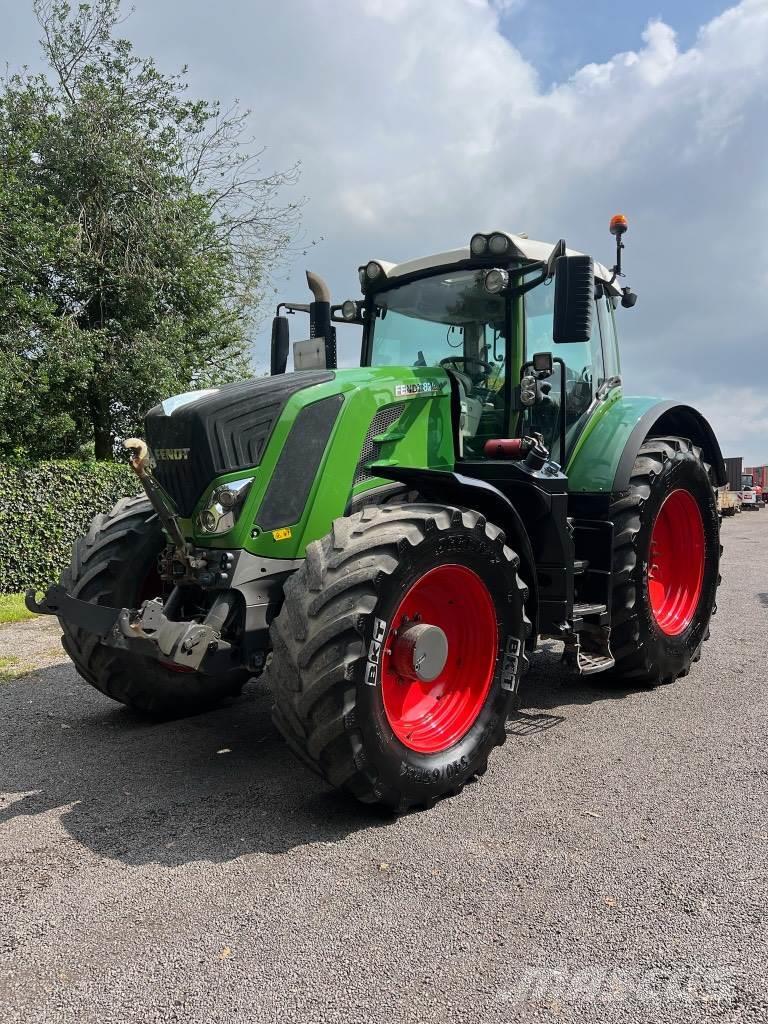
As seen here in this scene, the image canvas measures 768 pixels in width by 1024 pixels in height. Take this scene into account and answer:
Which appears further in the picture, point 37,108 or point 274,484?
point 37,108

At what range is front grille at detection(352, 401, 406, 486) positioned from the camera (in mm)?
3896

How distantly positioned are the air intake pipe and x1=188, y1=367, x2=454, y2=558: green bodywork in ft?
3.94

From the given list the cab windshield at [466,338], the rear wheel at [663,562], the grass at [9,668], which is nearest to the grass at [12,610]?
the grass at [9,668]

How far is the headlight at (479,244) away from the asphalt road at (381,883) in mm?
2729

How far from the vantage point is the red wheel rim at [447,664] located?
11.7ft

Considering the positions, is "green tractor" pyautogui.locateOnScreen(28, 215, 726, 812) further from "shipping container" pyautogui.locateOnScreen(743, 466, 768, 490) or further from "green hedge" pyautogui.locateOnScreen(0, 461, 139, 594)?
"shipping container" pyautogui.locateOnScreen(743, 466, 768, 490)

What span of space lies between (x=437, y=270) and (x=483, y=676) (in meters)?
2.49

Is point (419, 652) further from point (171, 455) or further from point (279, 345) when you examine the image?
point (279, 345)

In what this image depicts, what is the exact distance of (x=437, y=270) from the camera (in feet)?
15.7

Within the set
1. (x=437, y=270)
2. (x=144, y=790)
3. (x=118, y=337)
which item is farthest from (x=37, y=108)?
(x=144, y=790)

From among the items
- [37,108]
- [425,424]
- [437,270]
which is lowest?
[425,424]

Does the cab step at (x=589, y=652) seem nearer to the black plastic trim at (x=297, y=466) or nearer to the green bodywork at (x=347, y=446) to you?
the green bodywork at (x=347, y=446)

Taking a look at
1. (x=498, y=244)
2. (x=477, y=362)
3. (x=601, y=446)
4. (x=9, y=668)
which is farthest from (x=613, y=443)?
(x=9, y=668)

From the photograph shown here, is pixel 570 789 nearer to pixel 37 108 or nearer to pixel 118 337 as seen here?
pixel 118 337
